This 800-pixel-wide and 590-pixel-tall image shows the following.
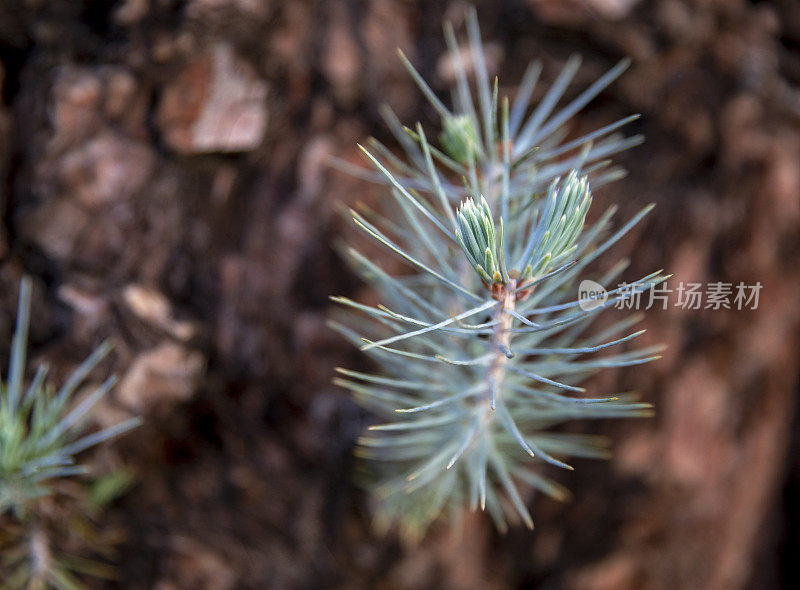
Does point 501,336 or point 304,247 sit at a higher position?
point 501,336

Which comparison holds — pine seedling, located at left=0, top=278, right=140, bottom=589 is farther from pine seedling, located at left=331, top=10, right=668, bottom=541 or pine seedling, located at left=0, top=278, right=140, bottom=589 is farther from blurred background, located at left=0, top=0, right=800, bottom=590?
pine seedling, located at left=331, top=10, right=668, bottom=541

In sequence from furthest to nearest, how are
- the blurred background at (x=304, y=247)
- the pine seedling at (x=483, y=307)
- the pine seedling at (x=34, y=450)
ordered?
the blurred background at (x=304, y=247)
the pine seedling at (x=34, y=450)
the pine seedling at (x=483, y=307)

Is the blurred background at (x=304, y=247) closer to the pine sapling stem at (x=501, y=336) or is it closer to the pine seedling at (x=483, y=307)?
the pine seedling at (x=483, y=307)

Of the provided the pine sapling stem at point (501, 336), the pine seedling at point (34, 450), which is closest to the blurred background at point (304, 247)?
the pine seedling at point (34, 450)

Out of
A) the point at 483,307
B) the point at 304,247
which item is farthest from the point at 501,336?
the point at 304,247

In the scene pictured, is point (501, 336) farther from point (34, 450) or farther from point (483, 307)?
point (34, 450)

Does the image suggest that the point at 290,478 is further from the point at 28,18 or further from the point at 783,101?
the point at 783,101
